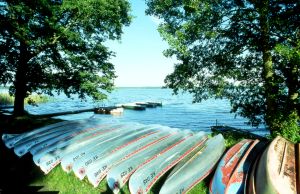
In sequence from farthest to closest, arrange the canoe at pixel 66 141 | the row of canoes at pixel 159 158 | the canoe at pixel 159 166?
the canoe at pixel 66 141
the canoe at pixel 159 166
the row of canoes at pixel 159 158

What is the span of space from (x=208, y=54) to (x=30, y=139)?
8626mm

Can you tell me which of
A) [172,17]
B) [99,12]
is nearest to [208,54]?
[172,17]

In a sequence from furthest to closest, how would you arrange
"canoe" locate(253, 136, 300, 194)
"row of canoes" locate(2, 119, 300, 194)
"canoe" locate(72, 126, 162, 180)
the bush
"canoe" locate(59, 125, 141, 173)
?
the bush
"canoe" locate(59, 125, 141, 173)
"canoe" locate(72, 126, 162, 180)
"row of canoes" locate(2, 119, 300, 194)
"canoe" locate(253, 136, 300, 194)

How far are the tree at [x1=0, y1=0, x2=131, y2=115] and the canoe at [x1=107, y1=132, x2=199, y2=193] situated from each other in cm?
1110

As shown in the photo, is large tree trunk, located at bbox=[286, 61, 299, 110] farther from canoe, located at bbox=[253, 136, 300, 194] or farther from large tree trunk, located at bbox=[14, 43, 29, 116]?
large tree trunk, located at bbox=[14, 43, 29, 116]

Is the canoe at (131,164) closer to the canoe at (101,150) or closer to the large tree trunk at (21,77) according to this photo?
the canoe at (101,150)

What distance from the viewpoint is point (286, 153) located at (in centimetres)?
768

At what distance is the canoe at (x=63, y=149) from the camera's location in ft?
34.7

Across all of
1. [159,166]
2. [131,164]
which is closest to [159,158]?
[159,166]

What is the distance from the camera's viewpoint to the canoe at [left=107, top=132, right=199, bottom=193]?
8.80 metres

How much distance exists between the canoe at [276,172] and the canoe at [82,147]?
19.9 ft

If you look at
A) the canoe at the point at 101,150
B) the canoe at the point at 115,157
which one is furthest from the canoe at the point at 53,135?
the canoe at the point at 115,157

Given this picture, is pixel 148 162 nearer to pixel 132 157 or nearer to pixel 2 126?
pixel 132 157

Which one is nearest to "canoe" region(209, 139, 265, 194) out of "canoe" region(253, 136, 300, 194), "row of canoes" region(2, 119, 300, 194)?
"row of canoes" region(2, 119, 300, 194)
